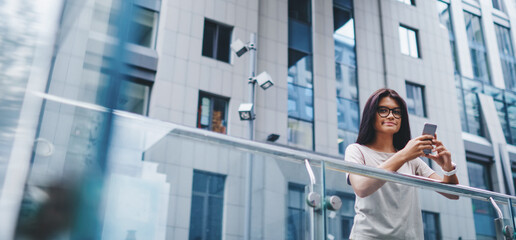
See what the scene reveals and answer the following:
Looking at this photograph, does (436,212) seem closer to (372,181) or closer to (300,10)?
(372,181)

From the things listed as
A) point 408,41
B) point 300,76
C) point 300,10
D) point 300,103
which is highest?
point 408,41

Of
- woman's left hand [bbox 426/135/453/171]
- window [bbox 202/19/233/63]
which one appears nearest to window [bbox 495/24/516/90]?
window [bbox 202/19/233/63]

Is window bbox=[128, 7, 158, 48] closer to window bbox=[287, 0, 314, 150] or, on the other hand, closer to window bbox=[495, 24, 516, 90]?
window bbox=[287, 0, 314, 150]

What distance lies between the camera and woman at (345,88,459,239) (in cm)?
286

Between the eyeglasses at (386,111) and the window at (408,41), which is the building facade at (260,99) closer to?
the window at (408,41)

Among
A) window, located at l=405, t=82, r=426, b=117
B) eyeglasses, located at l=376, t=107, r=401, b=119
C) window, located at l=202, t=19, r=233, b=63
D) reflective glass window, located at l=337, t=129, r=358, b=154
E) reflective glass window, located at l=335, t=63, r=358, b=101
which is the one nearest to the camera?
eyeglasses, located at l=376, t=107, r=401, b=119

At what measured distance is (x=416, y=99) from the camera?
1725 cm

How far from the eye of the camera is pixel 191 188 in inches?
103

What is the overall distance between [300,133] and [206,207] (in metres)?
11.4

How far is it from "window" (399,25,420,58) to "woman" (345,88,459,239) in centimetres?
1546

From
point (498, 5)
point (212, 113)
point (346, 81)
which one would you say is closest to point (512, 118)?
point (498, 5)

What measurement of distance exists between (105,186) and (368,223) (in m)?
1.83

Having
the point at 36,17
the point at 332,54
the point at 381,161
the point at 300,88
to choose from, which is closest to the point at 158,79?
the point at 300,88

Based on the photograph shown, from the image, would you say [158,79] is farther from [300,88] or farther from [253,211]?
[253,211]
